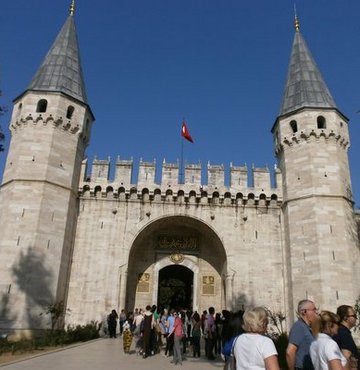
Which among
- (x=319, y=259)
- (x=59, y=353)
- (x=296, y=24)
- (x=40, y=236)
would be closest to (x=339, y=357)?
(x=59, y=353)

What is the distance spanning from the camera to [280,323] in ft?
55.4

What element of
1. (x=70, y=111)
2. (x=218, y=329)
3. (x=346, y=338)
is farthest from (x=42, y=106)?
(x=346, y=338)

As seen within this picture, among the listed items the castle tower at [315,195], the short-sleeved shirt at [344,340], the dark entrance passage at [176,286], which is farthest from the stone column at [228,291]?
the short-sleeved shirt at [344,340]

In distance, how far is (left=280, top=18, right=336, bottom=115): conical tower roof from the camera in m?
→ 19.6

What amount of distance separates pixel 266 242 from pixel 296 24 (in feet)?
45.5

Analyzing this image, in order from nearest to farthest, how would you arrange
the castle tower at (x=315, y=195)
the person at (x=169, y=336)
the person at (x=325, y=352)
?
the person at (x=325, y=352) → the person at (x=169, y=336) → the castle tower at (x=315, y=195)

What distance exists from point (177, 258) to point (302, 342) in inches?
650

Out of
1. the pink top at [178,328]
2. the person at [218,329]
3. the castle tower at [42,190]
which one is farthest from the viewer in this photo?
the castle tower at [42,190]

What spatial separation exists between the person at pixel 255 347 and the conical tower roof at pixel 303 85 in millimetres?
17795

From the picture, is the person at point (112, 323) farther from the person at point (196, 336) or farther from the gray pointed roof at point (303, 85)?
the gray pointed roof at point (303, 85)

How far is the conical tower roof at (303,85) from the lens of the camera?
64.3ft

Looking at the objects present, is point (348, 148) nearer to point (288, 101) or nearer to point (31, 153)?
point (288, 101)

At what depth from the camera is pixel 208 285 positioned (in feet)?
65.0

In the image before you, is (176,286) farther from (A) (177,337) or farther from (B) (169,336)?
(A) (177,337)
